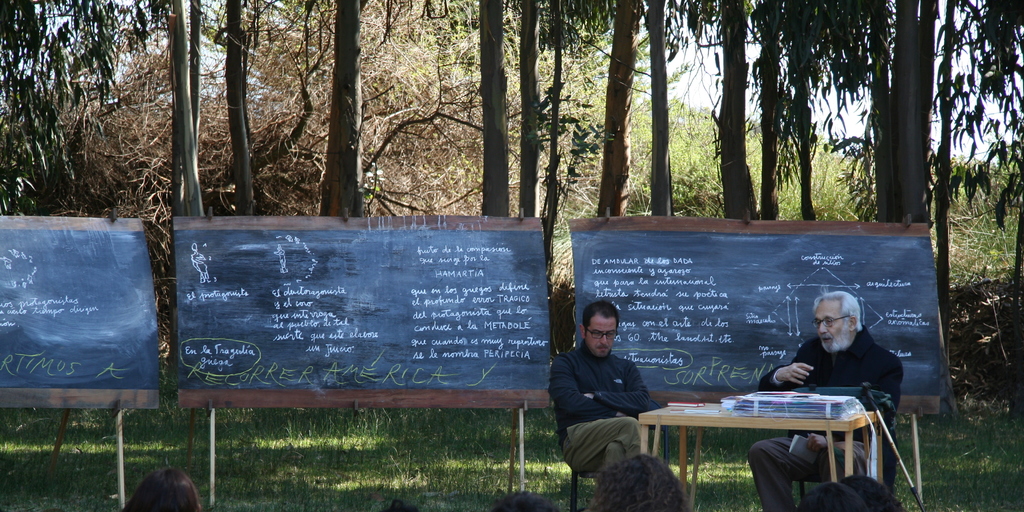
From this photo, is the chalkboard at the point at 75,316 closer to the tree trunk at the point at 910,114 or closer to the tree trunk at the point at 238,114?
the tree trunk at the point at 238,114

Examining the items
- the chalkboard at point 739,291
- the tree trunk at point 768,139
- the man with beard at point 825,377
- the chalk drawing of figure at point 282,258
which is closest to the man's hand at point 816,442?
the man with beard at point 825,377

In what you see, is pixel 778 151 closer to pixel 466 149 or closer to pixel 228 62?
pixel 466 149

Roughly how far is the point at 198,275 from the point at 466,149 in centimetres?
832

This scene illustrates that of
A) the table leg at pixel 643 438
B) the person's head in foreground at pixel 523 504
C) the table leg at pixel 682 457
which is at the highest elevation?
the person's head in foreground at pixel 523 504

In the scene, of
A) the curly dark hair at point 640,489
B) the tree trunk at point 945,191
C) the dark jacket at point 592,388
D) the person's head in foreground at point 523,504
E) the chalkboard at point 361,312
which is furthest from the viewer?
the tree trunk at point 945,191

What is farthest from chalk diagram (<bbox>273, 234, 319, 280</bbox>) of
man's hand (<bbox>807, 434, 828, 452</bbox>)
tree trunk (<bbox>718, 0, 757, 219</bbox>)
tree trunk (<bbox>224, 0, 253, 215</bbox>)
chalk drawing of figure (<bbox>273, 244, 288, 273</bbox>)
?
tree trunk (<bbox>718, 0, 757, 219</bbox>)

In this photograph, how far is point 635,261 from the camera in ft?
19.4

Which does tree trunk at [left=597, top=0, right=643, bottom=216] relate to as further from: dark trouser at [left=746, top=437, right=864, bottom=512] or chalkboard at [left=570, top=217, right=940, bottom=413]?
dark trouser at [left=746, top=437, right=864, bottom=512]

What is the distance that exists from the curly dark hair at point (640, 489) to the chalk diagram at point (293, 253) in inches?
137

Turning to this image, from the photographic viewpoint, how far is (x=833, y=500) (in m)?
2.38

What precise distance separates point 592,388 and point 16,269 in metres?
3.39

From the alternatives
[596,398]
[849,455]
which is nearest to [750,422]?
[849,455]

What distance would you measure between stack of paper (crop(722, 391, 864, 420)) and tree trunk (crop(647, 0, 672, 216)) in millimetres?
3502

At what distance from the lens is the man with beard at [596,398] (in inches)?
185
